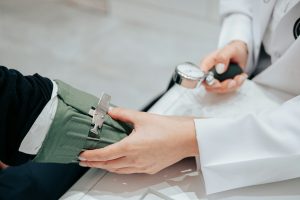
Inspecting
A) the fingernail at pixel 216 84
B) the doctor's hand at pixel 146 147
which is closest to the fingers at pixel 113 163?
the doctor's hand at pixel 146 147

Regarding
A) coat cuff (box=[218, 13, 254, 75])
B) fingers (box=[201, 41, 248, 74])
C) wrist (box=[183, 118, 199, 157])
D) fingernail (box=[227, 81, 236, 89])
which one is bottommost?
wrist (box=[183, 118, 199, 157])

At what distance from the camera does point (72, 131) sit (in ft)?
1.66

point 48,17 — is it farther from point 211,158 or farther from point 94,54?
point 211,158

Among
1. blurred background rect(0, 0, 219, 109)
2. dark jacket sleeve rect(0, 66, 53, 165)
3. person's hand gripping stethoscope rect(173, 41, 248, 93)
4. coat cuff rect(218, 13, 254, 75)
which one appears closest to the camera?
dark jacket sleeve rect(0, 66, 53, 165)

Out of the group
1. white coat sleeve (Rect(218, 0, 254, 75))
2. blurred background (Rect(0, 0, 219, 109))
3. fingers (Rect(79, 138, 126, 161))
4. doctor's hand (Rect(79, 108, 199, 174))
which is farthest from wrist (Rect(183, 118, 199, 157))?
blurred background (Rect(0, 0, 219, 109))

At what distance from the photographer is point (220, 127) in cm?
55

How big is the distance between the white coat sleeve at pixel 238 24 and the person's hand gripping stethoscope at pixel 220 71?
0.03 m

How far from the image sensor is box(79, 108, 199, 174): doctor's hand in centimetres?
53

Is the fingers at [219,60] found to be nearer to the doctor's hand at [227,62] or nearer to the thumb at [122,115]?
the doctor's hand at [227,62]

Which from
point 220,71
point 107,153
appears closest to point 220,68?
point 220,71

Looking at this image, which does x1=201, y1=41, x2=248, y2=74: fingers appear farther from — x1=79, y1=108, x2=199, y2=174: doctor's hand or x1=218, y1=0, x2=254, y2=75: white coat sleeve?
x1=79, y1=108, x2=199, y2=174: doctor's hand

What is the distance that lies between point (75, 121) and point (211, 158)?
232 millimetres

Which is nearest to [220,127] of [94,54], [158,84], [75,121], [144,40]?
[75,121]

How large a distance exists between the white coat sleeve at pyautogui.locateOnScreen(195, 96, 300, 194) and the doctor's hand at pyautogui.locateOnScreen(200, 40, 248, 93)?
0.56ft
